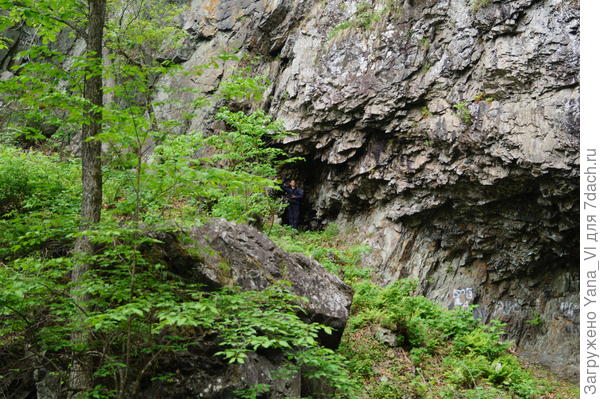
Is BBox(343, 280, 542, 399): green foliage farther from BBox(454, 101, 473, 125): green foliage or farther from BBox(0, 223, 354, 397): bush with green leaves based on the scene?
BBox(454, 101, 473, 125): green foliage

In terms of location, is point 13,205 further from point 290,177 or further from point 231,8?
point 231,8

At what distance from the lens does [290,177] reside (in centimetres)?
1502

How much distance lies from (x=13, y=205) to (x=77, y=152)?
1010 cm

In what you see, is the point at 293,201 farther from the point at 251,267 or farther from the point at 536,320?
the point at 251,267

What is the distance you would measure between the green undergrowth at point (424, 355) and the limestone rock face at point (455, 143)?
3.06 meters

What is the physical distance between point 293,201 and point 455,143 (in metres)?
5.44

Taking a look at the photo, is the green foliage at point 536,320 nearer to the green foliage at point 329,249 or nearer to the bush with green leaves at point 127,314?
the green foliage at point 329,249

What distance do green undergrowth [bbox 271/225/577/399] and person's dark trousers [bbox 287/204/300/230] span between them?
4.51m

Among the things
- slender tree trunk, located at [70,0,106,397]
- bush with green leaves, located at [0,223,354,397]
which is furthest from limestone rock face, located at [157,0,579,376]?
bush with green leaves, located at [0,223,354,397]

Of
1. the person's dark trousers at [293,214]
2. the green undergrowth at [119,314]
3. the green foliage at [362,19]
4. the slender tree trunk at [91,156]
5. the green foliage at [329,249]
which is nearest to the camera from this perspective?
the green undergrowth at [119,314]

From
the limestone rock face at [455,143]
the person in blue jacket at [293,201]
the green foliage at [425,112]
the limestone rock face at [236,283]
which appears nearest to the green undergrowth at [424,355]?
the limestone rock face at [236,283]

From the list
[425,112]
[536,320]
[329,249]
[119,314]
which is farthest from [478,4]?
[119,314]

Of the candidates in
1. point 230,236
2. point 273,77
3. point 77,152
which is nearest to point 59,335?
point 230,236

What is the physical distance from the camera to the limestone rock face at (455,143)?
10211mm
